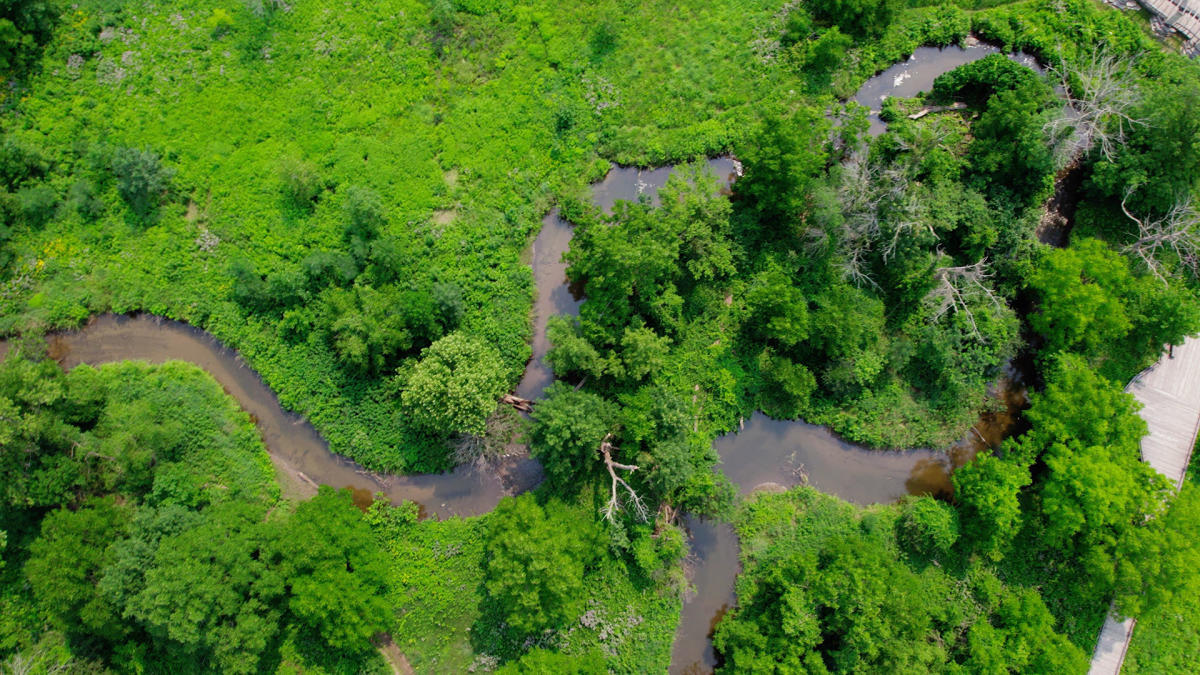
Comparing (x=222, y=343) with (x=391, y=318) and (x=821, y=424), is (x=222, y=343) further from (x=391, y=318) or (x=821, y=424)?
(x=821, y=424)

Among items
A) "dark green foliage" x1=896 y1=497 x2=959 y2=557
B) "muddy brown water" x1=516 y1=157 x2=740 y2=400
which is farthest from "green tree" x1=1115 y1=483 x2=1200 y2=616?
"muddy brown water" x1=516 y1=157 x2=740 y2=400

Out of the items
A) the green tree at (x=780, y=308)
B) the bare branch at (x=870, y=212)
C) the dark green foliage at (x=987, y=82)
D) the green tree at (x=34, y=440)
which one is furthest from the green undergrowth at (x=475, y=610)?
the dark green foliage at (x=987, y=82)

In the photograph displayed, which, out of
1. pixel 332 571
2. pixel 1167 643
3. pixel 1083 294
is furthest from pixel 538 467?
pixel 1167 643

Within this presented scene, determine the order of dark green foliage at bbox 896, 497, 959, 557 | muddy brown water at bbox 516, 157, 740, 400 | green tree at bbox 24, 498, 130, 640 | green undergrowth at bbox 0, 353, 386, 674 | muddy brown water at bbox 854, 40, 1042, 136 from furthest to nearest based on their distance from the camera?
muddy brown water at bbox 854, 40, 1042, 136 → muddy brown water at bbox 516, 157, 740, 400 → dark green foliage at bbox 896, 497, 959, 557 → green undergrowth at bbox 0, 353, 386, 674 → green tree at bbox 24, 498, 130, 640

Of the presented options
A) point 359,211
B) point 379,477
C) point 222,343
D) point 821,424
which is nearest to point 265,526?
point 379,477

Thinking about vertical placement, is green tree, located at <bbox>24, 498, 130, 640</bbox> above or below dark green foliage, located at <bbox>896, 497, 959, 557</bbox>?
above

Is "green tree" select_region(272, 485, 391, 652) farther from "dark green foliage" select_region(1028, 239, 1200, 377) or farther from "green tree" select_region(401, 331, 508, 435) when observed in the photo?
"dark green foliage" select_region(1028, 239, 1200, 377)

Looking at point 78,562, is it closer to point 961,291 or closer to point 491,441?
point 491,441
